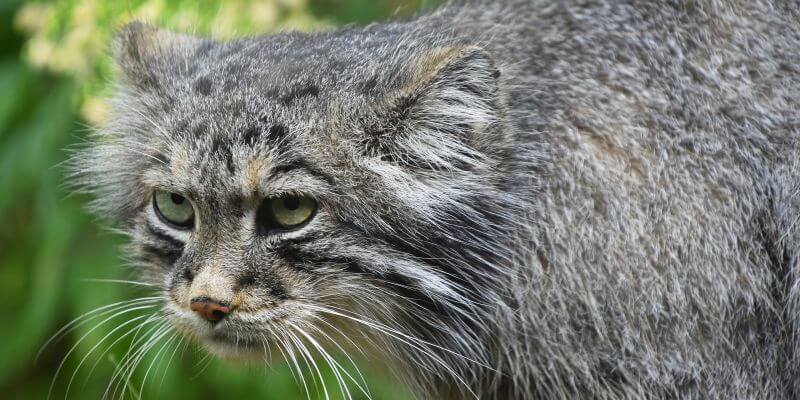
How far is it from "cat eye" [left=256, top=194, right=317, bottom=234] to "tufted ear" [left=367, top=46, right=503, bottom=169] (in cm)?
36

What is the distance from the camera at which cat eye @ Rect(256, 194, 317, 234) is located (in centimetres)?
443

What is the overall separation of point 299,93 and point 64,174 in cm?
272

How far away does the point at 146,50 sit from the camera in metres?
5.31

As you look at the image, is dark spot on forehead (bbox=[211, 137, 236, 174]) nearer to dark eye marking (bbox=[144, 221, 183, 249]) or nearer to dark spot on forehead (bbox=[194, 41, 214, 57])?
dark eye marking (bbox=[144, 221, 183, 249])

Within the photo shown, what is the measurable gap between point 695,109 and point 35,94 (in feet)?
15.6

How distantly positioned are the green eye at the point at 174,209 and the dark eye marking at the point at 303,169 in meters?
0.49

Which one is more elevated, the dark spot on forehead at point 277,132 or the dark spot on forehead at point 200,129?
the dark spot on forehead at point 200,129

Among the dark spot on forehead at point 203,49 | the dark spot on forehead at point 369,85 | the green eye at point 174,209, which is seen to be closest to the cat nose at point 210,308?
the green eye at point 174,209

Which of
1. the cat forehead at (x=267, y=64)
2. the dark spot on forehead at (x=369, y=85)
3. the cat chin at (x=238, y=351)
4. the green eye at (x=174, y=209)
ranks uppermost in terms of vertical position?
the cat forehead at (x=267, y=64)

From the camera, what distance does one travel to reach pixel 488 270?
4695mm

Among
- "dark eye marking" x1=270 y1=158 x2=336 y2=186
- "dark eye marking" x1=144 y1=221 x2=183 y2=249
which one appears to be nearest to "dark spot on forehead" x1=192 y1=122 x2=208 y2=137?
"dark eye marking" x1=270 y1=158 x2=336 y2=186

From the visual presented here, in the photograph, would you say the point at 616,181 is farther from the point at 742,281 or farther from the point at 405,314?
the point at 405,314

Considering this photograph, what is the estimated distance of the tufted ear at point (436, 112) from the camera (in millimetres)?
4500

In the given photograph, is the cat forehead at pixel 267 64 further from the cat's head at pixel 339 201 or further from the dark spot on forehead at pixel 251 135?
the dark spot on forehead at pixel 251 135
